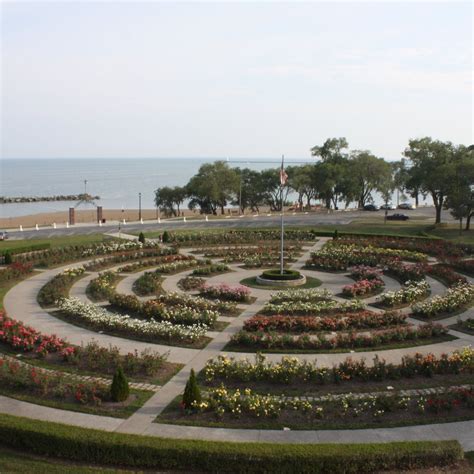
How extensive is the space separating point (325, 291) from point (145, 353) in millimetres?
11803

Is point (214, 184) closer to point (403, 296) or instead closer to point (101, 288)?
point (101, 288)

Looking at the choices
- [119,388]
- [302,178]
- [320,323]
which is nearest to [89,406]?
[119,388]

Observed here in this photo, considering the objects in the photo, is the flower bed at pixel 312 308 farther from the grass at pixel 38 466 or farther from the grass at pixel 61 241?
the grass at pixel 61 241

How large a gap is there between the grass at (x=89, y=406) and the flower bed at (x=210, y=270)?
17110 millimetres

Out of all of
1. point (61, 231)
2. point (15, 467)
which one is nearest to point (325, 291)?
point (15, 467)

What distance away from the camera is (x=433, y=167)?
61219mm

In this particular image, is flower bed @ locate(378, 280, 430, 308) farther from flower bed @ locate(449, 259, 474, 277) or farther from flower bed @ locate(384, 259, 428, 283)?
flower bed @ locate(449, 259, 474, 277)

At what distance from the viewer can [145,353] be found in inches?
747

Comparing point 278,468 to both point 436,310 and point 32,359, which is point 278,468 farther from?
point 436,310

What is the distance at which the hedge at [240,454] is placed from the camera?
472 inches

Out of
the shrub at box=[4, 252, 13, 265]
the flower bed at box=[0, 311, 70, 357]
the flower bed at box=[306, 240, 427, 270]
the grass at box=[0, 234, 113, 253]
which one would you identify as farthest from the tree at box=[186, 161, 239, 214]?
the flower bed at box=[0, 311, 70, 357]

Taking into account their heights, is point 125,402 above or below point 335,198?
below

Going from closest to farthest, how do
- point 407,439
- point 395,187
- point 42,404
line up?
point 407,439 < point 42,404 < point 395,187

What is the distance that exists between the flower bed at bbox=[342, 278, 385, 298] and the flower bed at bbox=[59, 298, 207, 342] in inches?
363
